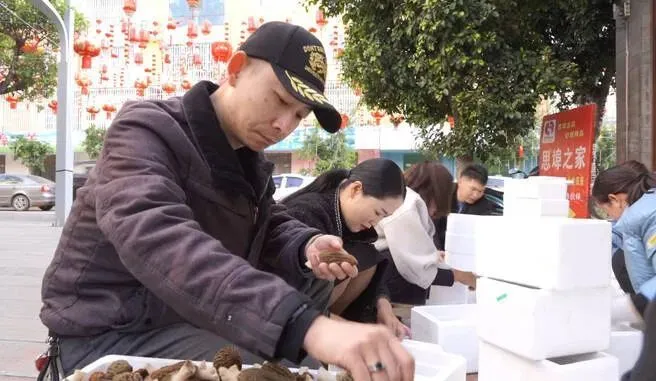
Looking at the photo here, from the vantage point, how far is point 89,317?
166 centimetres

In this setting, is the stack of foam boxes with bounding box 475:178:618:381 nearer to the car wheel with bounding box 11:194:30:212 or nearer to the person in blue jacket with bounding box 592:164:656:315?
the person in blue jacket with bounding box 592:164:656:315

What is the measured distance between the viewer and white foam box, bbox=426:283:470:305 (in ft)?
12.9

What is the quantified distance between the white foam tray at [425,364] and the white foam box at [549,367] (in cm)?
31

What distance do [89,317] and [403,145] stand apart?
2681 cm

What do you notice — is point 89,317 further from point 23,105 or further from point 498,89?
point 23,105

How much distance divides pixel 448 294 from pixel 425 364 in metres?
2.27

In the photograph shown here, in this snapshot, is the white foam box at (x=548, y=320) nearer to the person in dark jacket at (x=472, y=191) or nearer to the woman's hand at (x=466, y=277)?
the woman's hand at (x=466, y=277)

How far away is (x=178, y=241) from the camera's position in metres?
1.23

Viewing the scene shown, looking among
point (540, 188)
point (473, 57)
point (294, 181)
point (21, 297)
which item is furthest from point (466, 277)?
point (294, 181)

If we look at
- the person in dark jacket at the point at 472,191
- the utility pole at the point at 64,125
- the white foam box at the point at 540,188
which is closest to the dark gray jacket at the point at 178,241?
the white foam box at the point at 540,188

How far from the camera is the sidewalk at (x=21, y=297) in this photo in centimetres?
364

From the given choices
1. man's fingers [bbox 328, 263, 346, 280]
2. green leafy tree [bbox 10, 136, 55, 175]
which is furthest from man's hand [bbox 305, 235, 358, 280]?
green leafy tree [bbox 10, 136, 55, 175]

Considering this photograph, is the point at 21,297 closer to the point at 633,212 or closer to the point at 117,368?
the point at 117,368

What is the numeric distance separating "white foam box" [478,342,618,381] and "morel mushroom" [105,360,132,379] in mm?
1207
